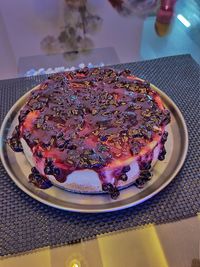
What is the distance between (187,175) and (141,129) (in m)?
0.18

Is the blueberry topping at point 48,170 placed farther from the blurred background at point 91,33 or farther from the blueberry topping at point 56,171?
the blurred background at point 91,33

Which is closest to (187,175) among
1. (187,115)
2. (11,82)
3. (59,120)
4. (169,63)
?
(187,115)

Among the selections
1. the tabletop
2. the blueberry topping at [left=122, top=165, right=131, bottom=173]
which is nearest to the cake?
the blueberry topping at [left=122, top=165, right=131, bottom=173]

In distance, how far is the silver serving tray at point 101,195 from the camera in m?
0.74

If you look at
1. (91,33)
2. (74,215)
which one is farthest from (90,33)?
(74,215)

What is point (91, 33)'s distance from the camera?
1.41 meters

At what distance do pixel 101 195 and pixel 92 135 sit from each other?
5.8 inches

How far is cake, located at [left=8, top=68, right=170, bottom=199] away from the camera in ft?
2.38

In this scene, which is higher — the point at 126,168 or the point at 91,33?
the point at 91,33

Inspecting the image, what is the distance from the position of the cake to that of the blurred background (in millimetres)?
417

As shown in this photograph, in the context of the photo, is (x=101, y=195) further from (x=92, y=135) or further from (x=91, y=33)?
(x=91, y=33)

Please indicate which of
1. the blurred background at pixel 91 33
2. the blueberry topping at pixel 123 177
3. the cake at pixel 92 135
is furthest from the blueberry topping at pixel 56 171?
the blurred background at pixel 91 33

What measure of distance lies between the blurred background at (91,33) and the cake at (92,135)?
1.37 feet

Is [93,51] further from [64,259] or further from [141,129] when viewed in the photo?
[64,259]
